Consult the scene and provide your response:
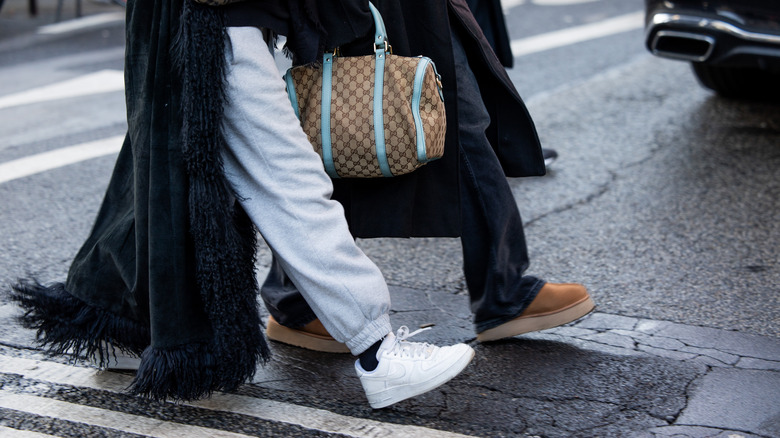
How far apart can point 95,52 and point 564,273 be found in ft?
18.0

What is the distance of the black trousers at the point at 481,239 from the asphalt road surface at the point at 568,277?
6.0 inches

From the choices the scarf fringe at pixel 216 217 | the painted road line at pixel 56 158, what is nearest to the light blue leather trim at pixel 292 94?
the scarf fringe at pixel 216 217

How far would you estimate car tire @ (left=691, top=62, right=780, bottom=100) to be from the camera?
19.5 ft

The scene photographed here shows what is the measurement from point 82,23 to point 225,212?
7.74 meters

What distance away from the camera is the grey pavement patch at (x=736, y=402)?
8.07ft

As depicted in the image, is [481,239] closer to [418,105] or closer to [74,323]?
[418,105]

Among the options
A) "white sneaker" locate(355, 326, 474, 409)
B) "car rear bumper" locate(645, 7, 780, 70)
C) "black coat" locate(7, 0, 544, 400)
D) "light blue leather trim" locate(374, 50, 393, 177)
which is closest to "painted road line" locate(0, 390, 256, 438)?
"black coat" locate(7, 0, 544, 400)

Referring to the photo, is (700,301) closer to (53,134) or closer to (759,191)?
(759,191)

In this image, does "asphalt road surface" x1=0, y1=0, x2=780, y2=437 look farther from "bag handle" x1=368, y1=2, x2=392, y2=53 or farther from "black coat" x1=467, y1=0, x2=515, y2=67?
"bag handle" x1=368, y1=2, x2=392, y2=53

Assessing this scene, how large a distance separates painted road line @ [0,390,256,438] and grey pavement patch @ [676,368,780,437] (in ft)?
3.89

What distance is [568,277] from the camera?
11.7ft

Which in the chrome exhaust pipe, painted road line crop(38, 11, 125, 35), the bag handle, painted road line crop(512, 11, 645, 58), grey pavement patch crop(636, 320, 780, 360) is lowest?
painted road line crop(38, 11, 125, 35)

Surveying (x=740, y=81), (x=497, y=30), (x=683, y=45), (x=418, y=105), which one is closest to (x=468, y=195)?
(x=418, y=105)

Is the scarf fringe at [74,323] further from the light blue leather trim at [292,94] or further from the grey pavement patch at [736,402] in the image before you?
the grey pavement patch at [736,402]
